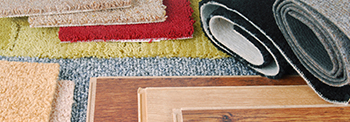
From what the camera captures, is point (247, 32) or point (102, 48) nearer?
point (247, 32)

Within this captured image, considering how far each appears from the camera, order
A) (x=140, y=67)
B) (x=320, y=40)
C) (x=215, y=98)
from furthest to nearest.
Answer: (x=140, y=67) → (x=215, y=98) → (x=320, y=40)

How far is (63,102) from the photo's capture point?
686mm

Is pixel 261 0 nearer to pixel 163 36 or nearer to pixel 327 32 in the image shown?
pixel 327 32

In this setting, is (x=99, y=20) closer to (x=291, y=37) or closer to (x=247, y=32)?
(x=247, y=32)

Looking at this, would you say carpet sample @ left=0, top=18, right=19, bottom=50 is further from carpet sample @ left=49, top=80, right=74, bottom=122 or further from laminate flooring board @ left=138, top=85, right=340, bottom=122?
laminate flooring board @ left=138, top=85, right=340, bottom=122

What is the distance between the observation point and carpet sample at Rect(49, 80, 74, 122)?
66 cm

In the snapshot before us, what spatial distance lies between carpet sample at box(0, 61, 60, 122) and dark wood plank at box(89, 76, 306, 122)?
0.12m

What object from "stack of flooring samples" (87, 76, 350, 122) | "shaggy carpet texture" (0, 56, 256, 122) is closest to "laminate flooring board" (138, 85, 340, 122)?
"stack of flooring samples" (87, 76, 350, 122)

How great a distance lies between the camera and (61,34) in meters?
0.80

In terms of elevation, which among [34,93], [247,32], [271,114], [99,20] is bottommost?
[271,114]

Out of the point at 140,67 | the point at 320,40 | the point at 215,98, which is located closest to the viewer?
the point at 320,40

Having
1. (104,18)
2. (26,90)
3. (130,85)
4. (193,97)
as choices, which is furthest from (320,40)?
(26,90)

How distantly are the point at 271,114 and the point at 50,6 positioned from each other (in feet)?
2.32

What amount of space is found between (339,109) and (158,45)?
528 millimetres
